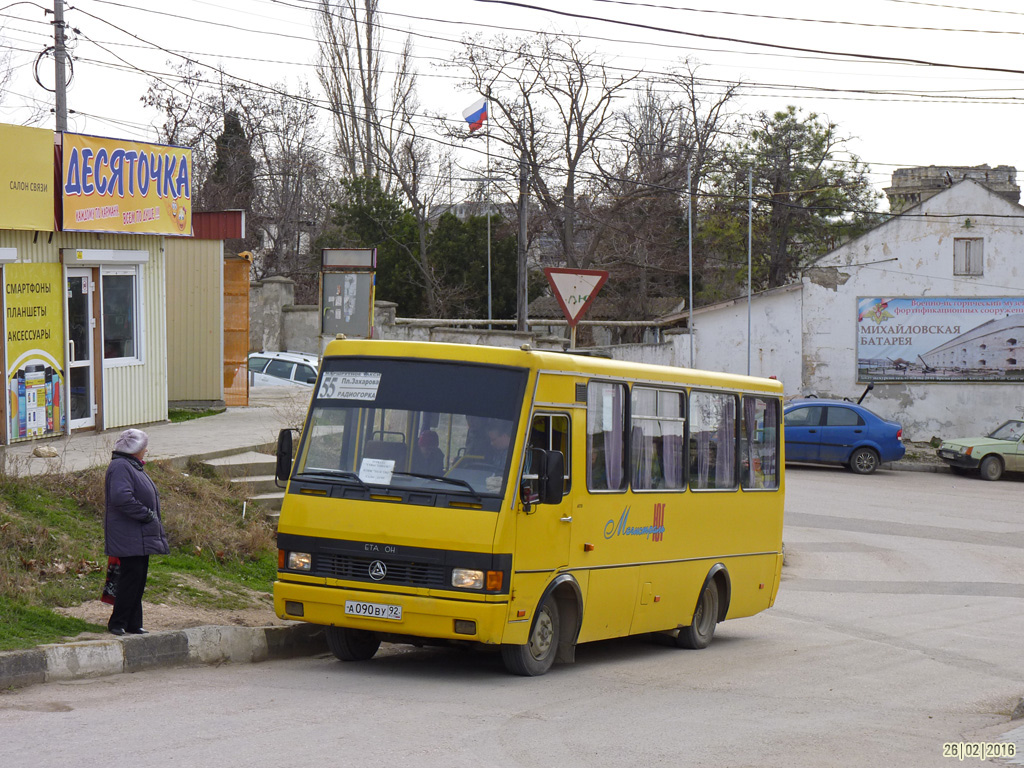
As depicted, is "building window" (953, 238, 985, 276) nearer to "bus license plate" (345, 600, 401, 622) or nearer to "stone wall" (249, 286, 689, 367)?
"stone wall" (249, 286, 689, 367)

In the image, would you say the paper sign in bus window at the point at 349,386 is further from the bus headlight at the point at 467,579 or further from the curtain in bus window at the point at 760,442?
the curtain in bus window at the point at 760,442

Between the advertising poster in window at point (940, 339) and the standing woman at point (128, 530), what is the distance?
29.8m

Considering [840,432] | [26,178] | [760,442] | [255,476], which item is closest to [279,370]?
[26,178]

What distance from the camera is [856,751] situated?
6.99m

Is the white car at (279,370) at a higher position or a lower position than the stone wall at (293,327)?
lower

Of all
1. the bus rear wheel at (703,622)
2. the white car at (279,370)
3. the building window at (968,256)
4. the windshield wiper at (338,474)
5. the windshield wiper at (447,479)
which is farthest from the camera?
the building window at (968,256)

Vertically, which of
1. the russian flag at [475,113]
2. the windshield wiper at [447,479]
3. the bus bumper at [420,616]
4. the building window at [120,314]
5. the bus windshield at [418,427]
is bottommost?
the bus bumper at [420,616]

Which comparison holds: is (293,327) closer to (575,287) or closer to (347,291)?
(347,291)

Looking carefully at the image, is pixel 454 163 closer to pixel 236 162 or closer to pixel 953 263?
pixel 236 162

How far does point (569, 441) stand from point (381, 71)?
4916 cm

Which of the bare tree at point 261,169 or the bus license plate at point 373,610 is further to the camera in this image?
the bare tree at point 261,169

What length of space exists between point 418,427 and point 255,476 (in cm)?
604

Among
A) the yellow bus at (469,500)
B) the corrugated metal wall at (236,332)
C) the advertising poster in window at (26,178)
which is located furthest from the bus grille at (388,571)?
the corrugated metal wall at (236,332)

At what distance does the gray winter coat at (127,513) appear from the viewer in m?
8.70
